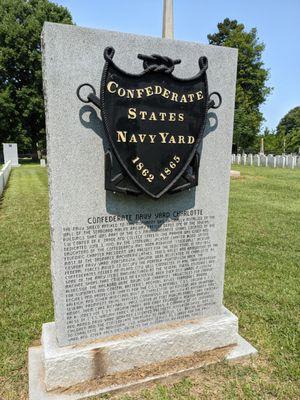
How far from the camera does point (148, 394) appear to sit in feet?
9.15

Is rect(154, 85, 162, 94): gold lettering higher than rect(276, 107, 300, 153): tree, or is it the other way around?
rect(276, 107, 300, 153): tree

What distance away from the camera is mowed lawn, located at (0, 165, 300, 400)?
2874mm

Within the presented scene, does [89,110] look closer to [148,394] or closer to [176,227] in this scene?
[176,227]

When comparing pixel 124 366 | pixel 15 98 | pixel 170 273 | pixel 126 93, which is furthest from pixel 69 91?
pixel 15 98

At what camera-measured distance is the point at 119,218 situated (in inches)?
113

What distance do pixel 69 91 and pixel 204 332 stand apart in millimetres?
2406

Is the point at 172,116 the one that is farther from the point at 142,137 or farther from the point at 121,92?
the point at 121,92

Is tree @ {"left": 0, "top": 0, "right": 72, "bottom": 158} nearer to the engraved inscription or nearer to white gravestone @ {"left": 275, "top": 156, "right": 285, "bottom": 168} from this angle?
white gravestone @ {"left": 275, "top": 156, "right": 285, "bottom": 168}

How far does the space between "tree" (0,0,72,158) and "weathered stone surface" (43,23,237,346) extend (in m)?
30.1

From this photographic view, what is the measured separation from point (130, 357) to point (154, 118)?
2013 mm

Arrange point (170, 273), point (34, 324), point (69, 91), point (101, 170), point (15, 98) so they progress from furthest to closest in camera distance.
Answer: point (15, 98)
point (34, 324)
point (170, 273)
point (101, 170)
point (69, 91)

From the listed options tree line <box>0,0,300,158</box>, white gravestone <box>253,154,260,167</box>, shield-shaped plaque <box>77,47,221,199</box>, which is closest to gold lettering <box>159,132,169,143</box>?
shield-shaped plaque <box>77,47,221,199</box>

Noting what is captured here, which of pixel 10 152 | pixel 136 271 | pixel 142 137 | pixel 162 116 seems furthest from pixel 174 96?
pixel 10 152

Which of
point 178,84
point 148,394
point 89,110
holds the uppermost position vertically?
point 178,84
